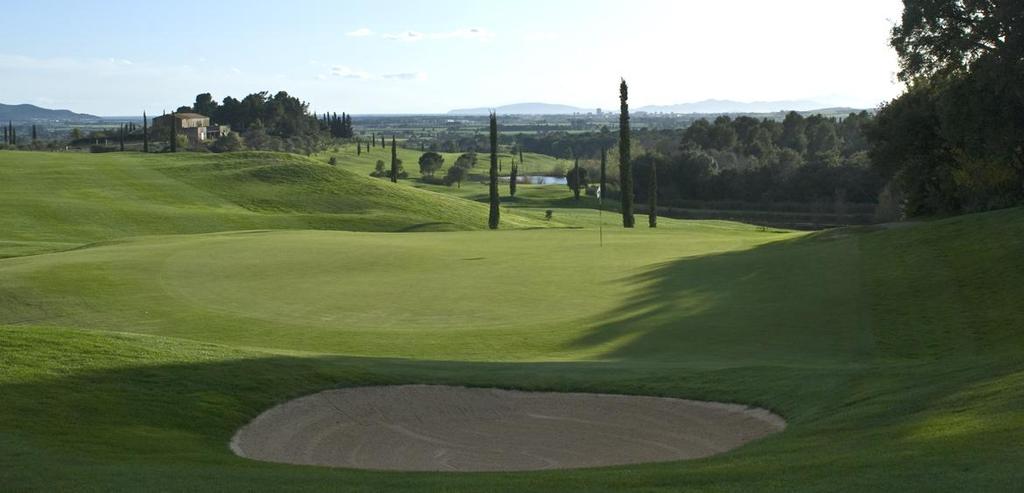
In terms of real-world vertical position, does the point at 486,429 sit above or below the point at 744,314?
below

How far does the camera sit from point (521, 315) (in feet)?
85.1

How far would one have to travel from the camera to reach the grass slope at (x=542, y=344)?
37.1 ft

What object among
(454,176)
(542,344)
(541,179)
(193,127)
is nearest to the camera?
(542,344)

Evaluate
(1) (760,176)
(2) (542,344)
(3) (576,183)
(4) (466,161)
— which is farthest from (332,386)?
(4) (466,161)

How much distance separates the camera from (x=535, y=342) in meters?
23.4

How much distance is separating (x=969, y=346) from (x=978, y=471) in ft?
43.8

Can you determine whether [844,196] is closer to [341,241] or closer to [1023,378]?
[341,241]

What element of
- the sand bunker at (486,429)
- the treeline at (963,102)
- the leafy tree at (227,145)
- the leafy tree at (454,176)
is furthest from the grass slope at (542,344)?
the leafy tree at (454,176)

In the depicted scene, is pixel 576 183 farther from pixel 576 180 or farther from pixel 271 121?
pixel 271 121

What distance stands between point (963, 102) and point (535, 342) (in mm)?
29284

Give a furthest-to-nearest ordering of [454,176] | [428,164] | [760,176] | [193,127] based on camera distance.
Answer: [193,127], [428,164], [454,176], [760,176]

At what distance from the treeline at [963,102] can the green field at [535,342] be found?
873cm

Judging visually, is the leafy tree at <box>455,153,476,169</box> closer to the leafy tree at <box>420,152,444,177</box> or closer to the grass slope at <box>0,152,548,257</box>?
the leafy tree at <box>420,152,444,177</box>

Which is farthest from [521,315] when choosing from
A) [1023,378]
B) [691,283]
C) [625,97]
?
[625,97]
